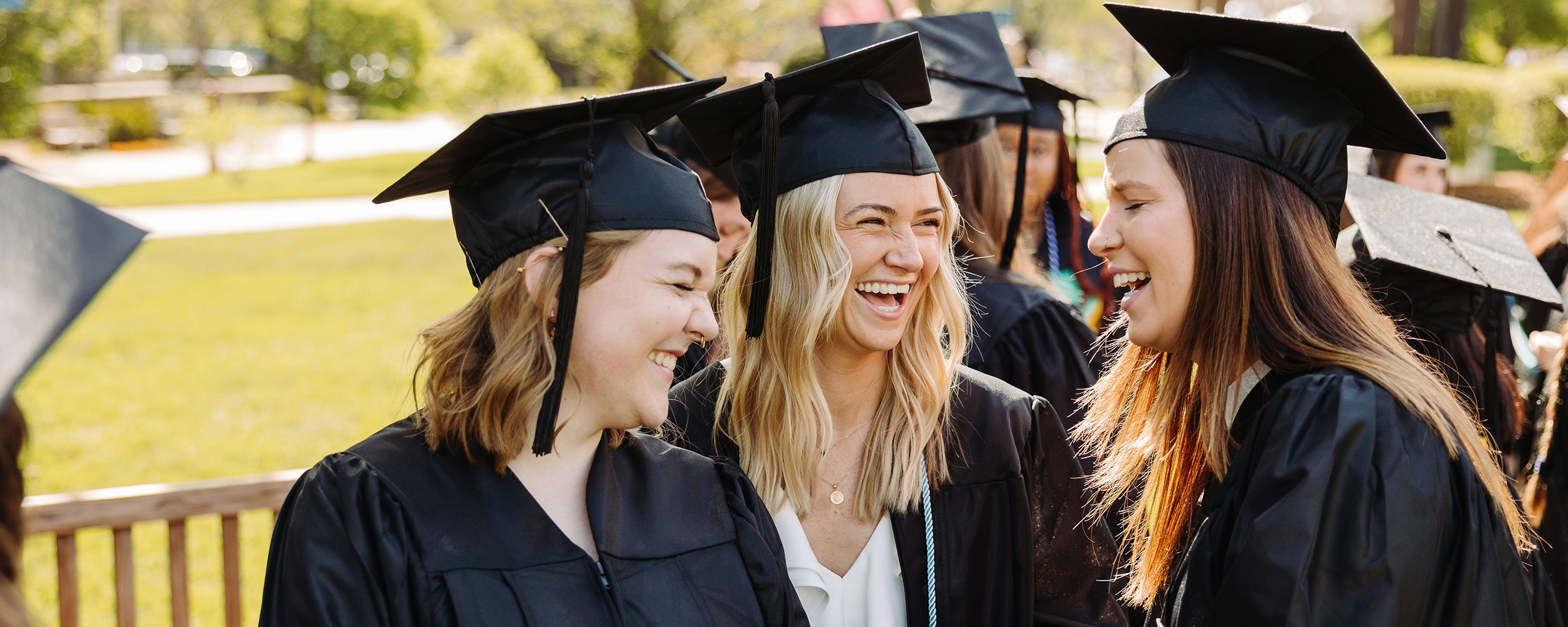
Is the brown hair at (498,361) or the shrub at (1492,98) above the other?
the shrub at (1492,98)

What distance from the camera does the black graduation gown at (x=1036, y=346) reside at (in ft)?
10.5

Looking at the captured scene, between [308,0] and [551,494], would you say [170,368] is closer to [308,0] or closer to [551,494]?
[551,494]

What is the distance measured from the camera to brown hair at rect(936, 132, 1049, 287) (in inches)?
138

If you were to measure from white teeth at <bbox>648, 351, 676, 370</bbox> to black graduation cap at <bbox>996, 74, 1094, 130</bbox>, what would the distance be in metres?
3.04

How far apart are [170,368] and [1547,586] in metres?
10.4

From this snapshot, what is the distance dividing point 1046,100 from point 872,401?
2.62 meters

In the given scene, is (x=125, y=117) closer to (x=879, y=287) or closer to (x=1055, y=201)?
(x=1055, y=201)

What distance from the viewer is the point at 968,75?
133 inches

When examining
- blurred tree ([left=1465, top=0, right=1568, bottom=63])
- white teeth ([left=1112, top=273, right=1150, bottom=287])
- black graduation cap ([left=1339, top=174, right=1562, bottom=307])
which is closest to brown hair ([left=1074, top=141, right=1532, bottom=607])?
white teeth ([left=1112, top=273, right=1150, bottom=287])

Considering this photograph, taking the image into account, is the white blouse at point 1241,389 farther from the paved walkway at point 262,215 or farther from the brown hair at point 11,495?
the paved walkway at point 262,215

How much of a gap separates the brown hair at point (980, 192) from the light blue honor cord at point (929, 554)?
1252 millimetres

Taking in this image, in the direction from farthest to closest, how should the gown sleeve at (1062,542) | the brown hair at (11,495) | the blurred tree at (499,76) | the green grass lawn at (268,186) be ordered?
→ the blurred tree at (499,76) < the green grass lawn at (268,186) < the gown sleeve at (1062,542) < the brown hair at (11,495)

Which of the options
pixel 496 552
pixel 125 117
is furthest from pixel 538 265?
pixel 125 117

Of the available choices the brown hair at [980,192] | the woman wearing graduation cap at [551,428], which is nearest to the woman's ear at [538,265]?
the woman wearing graduation cap at [551,428]
